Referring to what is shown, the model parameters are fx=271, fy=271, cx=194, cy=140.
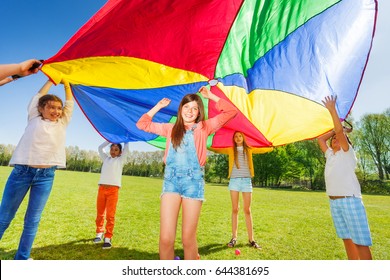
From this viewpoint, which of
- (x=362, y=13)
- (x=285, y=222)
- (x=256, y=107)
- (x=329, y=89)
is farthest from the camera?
(x=285, y=222)

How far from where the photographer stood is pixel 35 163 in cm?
263

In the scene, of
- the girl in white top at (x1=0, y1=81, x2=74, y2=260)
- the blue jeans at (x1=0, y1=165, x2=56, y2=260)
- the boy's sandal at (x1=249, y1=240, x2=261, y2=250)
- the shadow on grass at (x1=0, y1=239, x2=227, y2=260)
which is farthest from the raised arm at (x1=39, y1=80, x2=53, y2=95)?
the boy's sandal at (x1=249, y1=240, x2=261, y2=250)

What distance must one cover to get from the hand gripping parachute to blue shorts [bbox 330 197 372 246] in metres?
0.95

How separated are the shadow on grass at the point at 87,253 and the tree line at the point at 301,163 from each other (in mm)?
24246

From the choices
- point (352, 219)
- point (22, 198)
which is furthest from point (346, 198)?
point (22, 198)

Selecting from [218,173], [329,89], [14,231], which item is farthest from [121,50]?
[218,173]

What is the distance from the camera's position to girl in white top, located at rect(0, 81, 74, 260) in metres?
2.59

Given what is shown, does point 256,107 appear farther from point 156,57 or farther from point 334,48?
point 156,57

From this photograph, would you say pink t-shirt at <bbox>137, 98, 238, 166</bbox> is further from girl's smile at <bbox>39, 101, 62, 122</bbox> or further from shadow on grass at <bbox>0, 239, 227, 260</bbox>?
shadow on grass at <bbox>0, 239, 227, 260</bbox>

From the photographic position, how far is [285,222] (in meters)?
6.27

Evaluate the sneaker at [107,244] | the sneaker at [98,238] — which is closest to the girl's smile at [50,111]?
the sneaker at [107,244]

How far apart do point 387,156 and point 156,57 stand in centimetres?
3758

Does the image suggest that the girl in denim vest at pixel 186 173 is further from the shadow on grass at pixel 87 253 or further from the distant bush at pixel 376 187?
the distant bush at pixel 376 187

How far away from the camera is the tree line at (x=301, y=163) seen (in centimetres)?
3231
